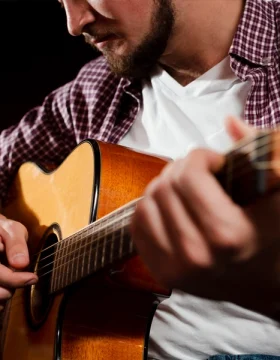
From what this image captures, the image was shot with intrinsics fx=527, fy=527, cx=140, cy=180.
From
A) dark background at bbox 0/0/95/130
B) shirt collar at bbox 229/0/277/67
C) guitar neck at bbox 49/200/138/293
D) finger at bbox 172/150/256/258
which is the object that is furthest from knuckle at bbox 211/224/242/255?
dark background at bbox 0/0/95/130

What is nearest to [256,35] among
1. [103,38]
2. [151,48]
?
[151,48]

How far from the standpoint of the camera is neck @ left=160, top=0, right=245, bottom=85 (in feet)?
3.90

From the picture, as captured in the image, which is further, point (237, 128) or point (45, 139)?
point (45, 139)

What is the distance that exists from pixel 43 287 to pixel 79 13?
2.06 ft

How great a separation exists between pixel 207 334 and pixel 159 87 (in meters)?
0.59

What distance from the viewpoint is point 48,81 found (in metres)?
1.85

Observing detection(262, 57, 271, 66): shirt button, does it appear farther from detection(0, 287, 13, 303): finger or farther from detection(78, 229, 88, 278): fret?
detection(0, 287, 13, 303): finger

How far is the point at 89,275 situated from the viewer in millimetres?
744

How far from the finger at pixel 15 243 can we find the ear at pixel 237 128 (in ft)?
1.86

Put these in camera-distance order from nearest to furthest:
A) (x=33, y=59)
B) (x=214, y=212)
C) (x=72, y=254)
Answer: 1. (x=214, y=212)
2. (x=72, y=254)
3. (x=33, y=59)

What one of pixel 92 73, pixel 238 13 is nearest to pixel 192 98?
pixel 238 13

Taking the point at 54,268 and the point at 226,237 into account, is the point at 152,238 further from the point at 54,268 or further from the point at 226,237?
the point at 54,268

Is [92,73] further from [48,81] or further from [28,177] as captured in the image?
[48,81]

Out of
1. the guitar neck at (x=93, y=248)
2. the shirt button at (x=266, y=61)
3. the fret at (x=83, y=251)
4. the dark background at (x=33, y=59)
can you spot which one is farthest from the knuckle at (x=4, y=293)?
the dark background at (x=33, y=59)
